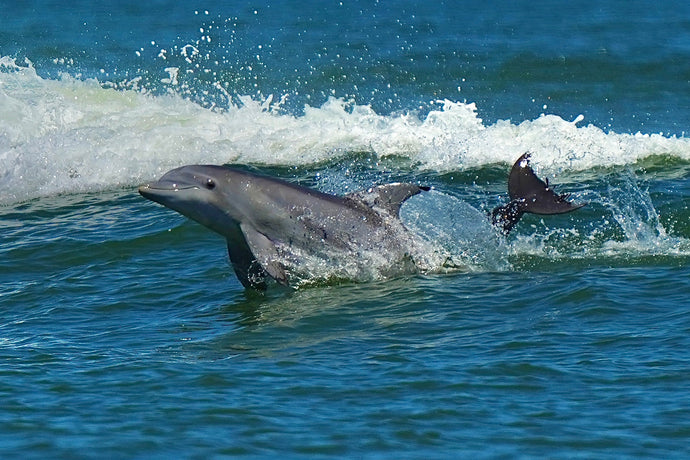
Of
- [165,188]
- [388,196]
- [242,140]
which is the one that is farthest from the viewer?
[242,140]

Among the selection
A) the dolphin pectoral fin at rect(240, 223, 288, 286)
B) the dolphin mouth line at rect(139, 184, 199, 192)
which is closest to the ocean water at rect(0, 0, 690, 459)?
the dolphin pectoral fin at rect(240, 223, 288, 286)

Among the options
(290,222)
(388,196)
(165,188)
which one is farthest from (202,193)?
(388,196)

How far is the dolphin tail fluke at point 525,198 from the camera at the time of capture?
14.2 m

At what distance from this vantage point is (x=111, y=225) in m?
17.0

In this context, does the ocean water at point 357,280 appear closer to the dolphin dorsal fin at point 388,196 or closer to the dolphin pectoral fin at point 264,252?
the dolphin pectoral fin at point 264,252

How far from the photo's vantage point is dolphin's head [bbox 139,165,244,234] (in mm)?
12992

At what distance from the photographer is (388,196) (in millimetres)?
13758

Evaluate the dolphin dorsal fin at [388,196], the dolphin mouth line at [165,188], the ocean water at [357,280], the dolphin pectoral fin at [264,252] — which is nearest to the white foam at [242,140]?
the ocean water at [357,280]

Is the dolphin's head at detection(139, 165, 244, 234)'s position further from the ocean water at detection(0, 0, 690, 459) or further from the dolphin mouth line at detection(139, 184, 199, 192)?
the ocean water at detection(0, 0, 690, 459)

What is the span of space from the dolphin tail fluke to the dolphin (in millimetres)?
261

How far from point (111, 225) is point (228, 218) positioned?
4.14 meters

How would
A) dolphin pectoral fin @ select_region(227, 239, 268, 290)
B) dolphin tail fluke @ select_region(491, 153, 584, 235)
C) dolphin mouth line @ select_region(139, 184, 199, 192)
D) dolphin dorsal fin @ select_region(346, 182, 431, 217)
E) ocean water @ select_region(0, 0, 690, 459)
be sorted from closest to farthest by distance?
ocean water @ select_region(0, 0, 690, 459), dolphin mouth line @ select_region(139, 184, 199, 192), dolphin pectoral fin @ select_region(227, 239, 268, 290), dolphin dorsal fin @ select_region(346, 182, 431, 217), dolphin tail fluke @ select_region(491, 153, 584, 235)

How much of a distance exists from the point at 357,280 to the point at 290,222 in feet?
3.08

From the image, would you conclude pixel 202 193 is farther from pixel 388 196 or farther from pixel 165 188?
pixel 388 196
